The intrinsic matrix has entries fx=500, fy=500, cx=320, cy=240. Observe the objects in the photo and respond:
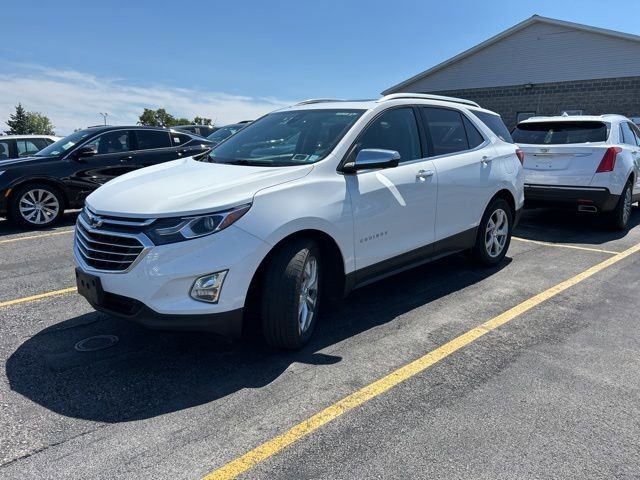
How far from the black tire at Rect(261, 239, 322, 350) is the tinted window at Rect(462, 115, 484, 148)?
8.85ft

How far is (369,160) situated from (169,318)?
1.83 metres

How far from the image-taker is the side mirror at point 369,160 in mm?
3779

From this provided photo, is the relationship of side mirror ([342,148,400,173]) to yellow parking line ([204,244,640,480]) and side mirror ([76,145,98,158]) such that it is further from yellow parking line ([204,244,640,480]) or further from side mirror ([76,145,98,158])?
side mirror ([76,145,98,158])

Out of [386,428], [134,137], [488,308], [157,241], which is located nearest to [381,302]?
[488,308]

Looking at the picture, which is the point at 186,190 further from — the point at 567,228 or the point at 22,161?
the point at 567,228

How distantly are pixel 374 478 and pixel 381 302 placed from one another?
7.99 feet

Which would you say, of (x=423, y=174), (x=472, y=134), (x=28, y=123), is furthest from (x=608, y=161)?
(x=28, y=123)

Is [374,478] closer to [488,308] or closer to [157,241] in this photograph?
[157,241]

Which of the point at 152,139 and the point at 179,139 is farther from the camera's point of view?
the point at 179,139

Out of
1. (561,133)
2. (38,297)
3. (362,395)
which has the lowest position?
(362,395)

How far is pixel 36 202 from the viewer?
26.9ft

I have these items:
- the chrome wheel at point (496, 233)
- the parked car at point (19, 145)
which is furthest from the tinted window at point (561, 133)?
the parked car at point (19, 145)

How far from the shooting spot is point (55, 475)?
94.0 inches

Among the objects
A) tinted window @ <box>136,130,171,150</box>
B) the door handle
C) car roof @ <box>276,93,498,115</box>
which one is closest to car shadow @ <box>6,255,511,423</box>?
the door handle
